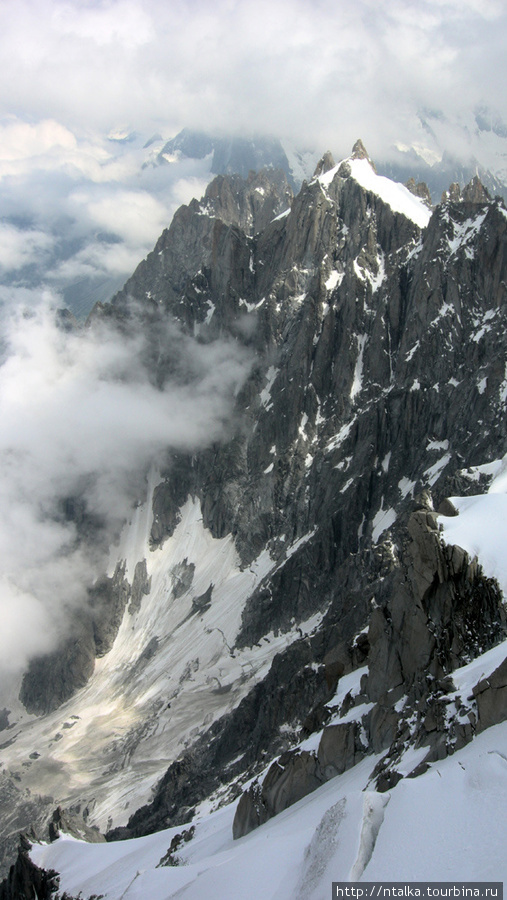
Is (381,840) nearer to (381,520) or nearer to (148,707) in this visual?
(381,520)

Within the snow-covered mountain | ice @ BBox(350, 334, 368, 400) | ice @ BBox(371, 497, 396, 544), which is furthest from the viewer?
ice @ BBox(350, 334, 368, 400)

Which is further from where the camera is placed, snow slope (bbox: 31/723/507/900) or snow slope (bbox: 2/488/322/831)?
snow slope (bbox: 2/488/322/831)

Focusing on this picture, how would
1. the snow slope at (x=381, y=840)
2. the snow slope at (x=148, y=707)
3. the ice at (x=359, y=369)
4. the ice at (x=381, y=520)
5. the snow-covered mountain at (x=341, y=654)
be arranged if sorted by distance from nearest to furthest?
the snow slope at (x=381, y=840) < the snow-covered mountain at (x=341, y=654) < the snow slope at (x=148, y=707) < the ice at (x=381, y=520) < the ice at (x=359, y=369)

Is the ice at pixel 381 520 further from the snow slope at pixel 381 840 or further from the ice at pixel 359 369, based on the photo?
the snow slope at pixel 381 840

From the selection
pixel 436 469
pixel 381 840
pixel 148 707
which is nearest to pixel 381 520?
pixel 436 469

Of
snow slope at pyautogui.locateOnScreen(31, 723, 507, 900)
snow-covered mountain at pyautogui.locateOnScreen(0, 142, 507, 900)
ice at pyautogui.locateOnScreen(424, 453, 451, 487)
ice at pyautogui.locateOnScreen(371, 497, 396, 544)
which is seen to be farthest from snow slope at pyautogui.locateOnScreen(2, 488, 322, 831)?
snow slope at pyautogui.locateOnScreen(31, 723, 507, 900)

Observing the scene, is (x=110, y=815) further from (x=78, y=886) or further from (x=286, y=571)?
(x=78, y=886)

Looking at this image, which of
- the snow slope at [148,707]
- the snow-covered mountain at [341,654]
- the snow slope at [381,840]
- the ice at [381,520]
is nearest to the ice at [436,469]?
the snow-covered mountain at [341,654]

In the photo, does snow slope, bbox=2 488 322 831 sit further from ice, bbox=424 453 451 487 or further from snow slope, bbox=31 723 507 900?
snow slope, bbox=31 723 507 900

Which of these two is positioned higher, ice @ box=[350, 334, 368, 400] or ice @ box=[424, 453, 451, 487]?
ice @ box=[350, 334, 368, 400]
